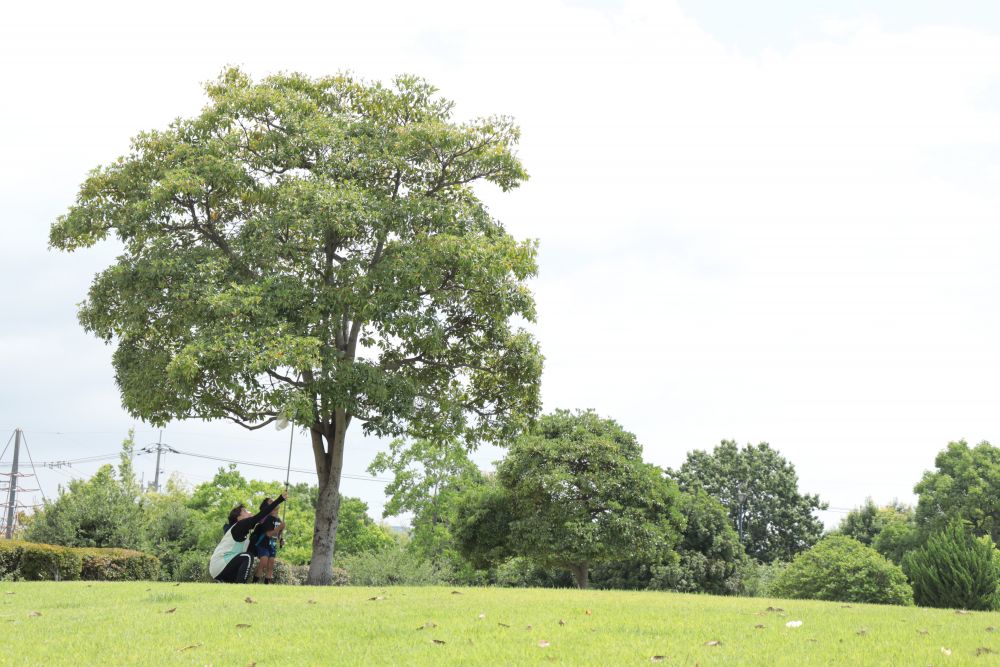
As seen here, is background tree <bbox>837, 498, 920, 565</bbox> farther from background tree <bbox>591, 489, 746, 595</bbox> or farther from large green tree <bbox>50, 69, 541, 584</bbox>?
large green tree <bbox>50, 69, 541, 584</bbox>

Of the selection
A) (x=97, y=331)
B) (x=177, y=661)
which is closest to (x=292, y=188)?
(x=97, y=331)

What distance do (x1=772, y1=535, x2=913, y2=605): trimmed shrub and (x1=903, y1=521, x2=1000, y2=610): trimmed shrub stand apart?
150 inches

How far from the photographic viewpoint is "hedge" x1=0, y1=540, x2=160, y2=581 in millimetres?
21016

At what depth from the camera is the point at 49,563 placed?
2148 centimetres

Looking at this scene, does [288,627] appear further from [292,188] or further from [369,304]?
[292,188]

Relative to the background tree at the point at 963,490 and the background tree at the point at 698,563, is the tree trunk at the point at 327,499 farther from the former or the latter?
the background tree at the point at 963,490

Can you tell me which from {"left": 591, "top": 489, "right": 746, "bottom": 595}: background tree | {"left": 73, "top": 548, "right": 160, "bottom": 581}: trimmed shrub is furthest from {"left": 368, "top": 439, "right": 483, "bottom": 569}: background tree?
{"left": 73, "top": 548, "right": 160, "bottom": 581}: trimmed shrub

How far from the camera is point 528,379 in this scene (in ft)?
75.5

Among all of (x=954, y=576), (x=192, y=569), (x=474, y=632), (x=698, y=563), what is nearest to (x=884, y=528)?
(x=698, y=563)

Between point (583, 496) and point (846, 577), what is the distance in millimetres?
9320

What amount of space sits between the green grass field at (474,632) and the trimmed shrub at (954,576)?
7.69 metres

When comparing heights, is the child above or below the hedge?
above

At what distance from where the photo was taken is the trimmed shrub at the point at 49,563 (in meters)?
21.2

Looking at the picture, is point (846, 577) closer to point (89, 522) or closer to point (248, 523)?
point (248, 523)
